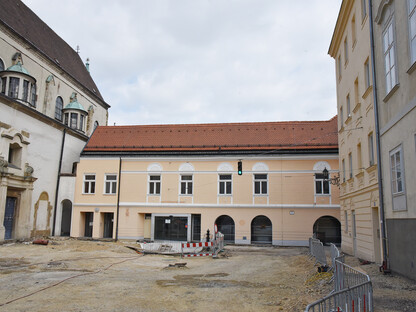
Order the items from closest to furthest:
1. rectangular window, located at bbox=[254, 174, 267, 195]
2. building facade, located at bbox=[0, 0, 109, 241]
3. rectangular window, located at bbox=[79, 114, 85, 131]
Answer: building facade, located at bbox=[0, 0, 109, 241] → rectangular window, located at bbox=[254, 174, 267, 195] → rectangular window, located at bbox=[79, 114, 85, 131]

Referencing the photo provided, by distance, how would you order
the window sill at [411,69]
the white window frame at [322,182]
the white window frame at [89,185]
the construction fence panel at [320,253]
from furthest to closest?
1. the white window frame at [89,185]
2. the white window frame at [322,182]
3. the construction fence panel at [320,253]
4. the window sill at [411,69]

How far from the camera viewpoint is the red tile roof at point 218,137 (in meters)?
31.1

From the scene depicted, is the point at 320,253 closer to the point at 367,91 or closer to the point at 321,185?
the point at 367,91

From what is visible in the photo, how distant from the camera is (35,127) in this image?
29.1 meters

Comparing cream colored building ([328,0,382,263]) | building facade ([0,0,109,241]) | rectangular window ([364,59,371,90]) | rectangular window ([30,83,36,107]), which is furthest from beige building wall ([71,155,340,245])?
rectangular window ([364,59,371,90])

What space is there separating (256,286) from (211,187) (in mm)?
18318

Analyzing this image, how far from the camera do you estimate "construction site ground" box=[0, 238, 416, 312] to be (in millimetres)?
9633

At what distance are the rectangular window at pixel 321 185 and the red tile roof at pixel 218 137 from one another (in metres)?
2.29

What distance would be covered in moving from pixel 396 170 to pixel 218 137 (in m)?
21.5

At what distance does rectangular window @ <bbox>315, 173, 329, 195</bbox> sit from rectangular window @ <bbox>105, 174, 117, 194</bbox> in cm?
1639

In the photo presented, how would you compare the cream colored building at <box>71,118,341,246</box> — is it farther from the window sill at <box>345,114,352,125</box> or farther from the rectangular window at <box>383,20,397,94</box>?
the rectangular window at <box>383,20,397,94</box>

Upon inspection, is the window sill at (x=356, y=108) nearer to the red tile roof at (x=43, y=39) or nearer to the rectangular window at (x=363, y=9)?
the rectangular window at (x=363, y=9)

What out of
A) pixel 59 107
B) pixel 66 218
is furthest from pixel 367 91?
pixel 59 107

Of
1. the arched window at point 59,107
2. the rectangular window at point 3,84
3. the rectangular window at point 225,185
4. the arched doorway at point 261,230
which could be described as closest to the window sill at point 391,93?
the arched doorway at point 261,230
